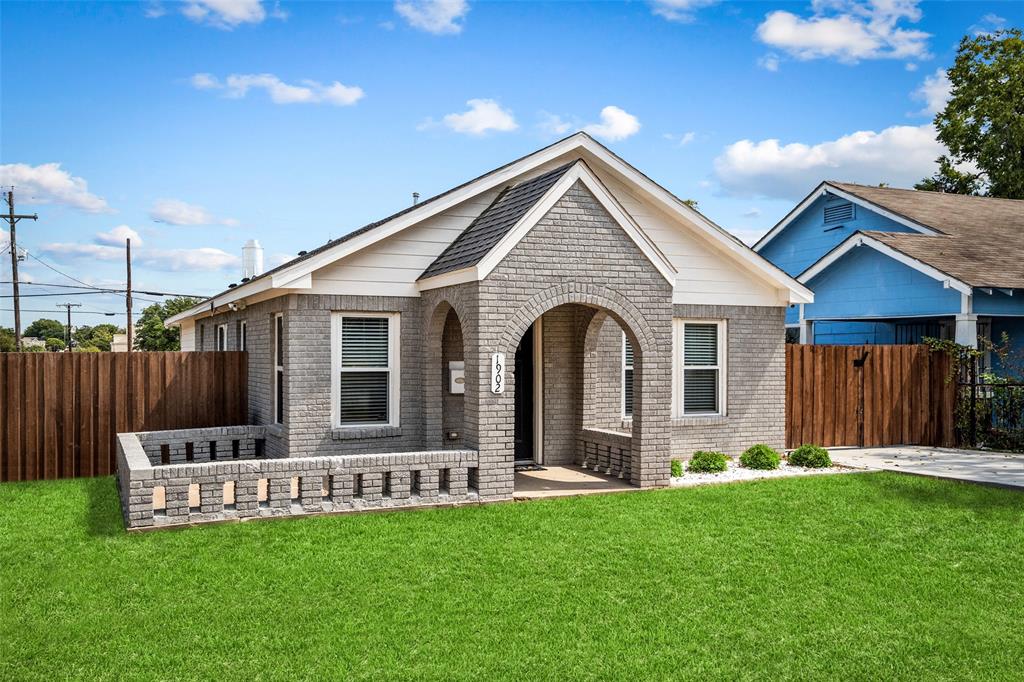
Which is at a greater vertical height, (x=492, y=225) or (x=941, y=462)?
(x=492, y=225)

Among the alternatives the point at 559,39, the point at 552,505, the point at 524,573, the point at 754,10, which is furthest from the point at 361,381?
the point at 754,10

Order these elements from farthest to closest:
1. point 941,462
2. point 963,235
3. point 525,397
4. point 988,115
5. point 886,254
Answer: point 988,115 < point 963,235 < point 886,254 < point 941,462 < point 525,397

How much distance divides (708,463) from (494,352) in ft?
14.7

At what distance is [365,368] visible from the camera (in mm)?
12539

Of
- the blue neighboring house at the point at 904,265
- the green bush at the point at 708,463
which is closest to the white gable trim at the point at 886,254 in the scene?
the blue neighboring house at the point at 904,265

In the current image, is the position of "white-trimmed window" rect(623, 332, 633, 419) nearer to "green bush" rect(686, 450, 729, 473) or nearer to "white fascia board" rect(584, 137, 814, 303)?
"green bush" rect(686, 450, 729, 473)

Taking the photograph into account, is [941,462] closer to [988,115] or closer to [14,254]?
[988,115]

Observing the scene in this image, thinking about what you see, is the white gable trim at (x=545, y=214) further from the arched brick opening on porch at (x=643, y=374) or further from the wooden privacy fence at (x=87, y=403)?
the wooden privacy fence at (x=87, y=403)

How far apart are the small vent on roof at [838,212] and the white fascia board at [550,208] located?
1430 centimetres

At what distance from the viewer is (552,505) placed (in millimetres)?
10594

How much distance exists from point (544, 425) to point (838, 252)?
10434 mm

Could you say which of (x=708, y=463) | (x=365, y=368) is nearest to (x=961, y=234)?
(x=708, y=463)

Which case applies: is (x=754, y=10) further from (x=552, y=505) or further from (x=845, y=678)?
(x=845, y=678)

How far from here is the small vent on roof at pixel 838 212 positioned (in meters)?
23.8
